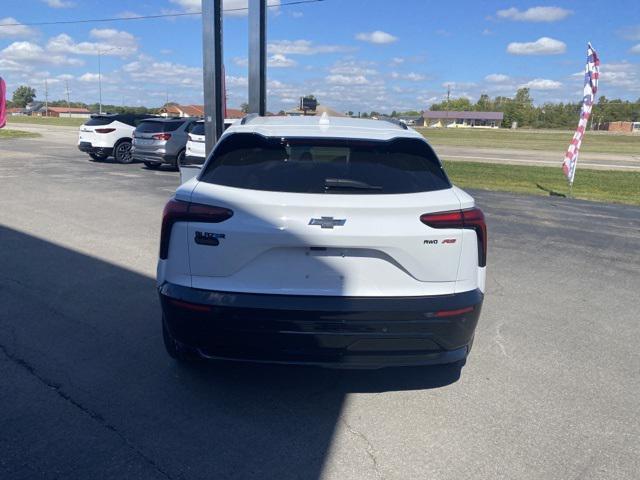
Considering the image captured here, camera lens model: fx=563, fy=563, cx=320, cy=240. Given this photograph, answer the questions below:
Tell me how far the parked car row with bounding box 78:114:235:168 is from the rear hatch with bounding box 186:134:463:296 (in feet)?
40.4

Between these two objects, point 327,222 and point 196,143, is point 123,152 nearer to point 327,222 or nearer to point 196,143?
point 196,143

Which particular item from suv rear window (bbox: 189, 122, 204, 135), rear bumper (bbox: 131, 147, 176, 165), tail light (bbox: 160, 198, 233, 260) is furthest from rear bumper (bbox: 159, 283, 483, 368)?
rear bumper (bbox: 131, 147, 176, 165)

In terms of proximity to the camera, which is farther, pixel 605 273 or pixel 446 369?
pixel 605 273

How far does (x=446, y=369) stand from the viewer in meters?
3.96

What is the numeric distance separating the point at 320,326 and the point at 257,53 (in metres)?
10.2

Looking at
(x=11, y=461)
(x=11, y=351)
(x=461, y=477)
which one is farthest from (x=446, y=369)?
(x=11, y=351)

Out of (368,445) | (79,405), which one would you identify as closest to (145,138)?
(79,405)

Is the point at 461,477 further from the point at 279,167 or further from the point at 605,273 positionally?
the point at 605,273

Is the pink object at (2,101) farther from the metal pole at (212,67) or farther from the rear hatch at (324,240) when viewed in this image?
the metal pole at (212,67)

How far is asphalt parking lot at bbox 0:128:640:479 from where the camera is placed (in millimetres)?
2854

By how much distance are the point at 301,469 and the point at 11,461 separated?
143cm

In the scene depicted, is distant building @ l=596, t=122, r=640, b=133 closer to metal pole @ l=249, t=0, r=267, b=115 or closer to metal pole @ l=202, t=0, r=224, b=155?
metal pole @ l=249, t=0, r=267, b=115

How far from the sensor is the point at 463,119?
136 m

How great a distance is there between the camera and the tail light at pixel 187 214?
3023 mm
